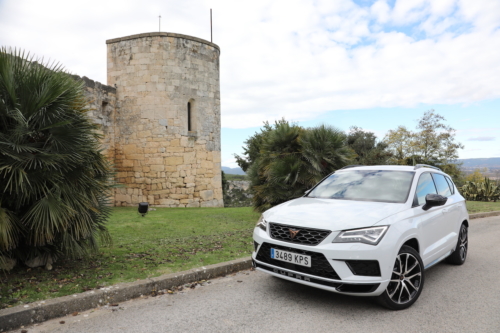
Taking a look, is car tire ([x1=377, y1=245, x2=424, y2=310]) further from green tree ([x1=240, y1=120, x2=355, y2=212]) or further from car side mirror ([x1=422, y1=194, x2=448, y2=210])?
green tree ([x1=240, y1=120, x2=355, y2=212])

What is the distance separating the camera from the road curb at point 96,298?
11.6 ft

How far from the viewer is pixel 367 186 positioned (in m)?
4.98

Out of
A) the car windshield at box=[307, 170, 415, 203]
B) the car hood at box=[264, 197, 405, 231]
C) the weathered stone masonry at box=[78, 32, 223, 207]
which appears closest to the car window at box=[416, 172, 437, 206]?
the car windshield at box=[307, 170, 415, 203]

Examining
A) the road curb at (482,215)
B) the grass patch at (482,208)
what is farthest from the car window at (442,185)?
the grass patch at (482,208)

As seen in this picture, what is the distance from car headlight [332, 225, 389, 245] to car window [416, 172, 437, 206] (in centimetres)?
118

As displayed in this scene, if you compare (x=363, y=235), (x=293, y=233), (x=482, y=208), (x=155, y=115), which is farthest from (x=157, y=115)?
(x=482, y=208)

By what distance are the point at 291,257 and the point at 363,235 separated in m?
0.79

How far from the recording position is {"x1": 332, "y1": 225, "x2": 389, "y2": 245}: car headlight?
3.67 meters

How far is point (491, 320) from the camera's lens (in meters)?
3.62

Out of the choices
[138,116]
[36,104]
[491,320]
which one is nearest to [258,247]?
[491,320]

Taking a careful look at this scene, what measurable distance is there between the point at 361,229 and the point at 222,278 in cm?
228

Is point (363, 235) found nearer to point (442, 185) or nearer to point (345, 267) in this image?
point (345, 267)

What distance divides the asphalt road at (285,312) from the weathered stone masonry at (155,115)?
11716 mm

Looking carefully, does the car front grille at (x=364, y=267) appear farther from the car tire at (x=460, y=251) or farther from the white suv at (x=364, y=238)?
the car tire at (x=460, y=251)
